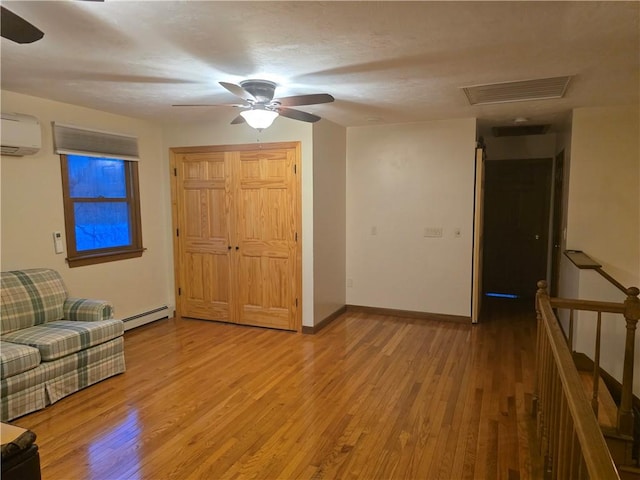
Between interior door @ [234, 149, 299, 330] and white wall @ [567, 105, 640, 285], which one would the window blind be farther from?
white wall @ [567, 105, 640, 285]

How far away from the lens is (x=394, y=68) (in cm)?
283

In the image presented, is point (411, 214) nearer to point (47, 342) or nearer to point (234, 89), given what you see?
point (234, 89)

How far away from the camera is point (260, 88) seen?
3.11 m

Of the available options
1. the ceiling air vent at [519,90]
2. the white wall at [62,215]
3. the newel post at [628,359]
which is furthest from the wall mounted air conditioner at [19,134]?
the newel post at [628,359]

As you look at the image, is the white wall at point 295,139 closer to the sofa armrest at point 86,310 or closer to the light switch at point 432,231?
the light switch at point 432,231

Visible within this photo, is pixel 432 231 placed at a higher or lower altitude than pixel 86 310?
higher

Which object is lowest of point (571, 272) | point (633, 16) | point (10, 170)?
point (571, 272)

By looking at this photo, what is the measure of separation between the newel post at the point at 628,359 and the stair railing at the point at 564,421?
1.65ft

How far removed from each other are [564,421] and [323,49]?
2223 mm

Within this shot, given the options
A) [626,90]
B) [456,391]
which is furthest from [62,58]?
[626,90]

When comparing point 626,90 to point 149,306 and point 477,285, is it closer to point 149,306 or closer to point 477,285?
point 477,285

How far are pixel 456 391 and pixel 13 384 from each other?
10.4 feet

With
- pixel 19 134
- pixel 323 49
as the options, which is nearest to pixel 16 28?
pixel 323 49

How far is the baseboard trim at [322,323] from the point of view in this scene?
15.4ft
